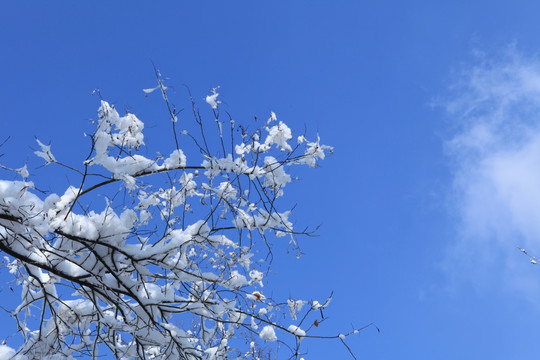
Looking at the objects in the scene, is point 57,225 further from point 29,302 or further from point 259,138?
point 259,138

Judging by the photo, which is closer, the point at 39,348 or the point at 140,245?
the point at 140,245

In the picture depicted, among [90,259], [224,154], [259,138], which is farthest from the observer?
[259,138]

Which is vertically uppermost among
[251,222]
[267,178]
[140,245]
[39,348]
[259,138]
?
[259,138]

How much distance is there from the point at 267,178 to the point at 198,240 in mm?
712

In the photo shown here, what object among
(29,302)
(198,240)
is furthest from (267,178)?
(29,302)

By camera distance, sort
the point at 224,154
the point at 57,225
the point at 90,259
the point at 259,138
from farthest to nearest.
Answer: the point at 259,138, the point at 224,154, the point at 90,259, the point at 57,225

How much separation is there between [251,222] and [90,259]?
3.89 feet

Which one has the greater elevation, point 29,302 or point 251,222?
point 251,222

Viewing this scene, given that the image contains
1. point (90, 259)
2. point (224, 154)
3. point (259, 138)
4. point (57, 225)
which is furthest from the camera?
point (259, 138)

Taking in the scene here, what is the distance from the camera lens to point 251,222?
3539 millimetres

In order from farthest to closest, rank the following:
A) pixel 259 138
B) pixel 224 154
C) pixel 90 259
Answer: pixel 259 138
pixel 224 154
pixel 90 259

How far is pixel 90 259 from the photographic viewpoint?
10.6ft

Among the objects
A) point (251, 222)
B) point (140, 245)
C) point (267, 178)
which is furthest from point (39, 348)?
point (267, 178)

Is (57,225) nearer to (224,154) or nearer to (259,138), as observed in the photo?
(224,154)
